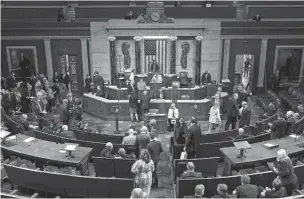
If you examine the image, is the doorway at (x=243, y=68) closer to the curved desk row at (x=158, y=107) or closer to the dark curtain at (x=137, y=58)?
the dark curtain at (x=137, y=58)

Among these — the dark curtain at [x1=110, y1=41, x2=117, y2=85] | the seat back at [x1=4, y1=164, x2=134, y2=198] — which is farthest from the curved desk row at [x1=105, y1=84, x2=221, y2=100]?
the seat back at [x1=4, y1=164, x2=134, y2=198]

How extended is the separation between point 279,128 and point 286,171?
2.98 m

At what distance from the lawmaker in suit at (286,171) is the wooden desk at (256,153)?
132 centimetres

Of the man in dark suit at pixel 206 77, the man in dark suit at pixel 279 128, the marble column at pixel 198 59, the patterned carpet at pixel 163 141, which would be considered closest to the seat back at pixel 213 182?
the patterned carpet at pixel 163 141

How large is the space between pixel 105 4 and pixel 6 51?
18.2 feet

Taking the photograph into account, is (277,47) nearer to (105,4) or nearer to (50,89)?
(105,4)

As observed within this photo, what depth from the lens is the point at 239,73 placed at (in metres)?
21.0

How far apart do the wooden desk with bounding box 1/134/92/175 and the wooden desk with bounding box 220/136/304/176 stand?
336cm

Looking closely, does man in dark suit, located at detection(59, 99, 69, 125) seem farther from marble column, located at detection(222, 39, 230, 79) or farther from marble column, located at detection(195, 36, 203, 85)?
marble column, located at detection(222, 39, 230, 79)

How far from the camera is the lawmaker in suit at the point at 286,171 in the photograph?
6.82 meters

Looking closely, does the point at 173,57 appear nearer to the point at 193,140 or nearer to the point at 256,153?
the point at 193,140

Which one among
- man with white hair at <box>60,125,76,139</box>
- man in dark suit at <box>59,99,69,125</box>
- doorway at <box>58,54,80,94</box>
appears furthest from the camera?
doorway at <box>58,54,80,94</box>

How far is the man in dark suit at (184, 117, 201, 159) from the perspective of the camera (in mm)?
9078

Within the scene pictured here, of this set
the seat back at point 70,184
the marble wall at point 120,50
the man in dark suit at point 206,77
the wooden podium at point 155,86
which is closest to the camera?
the seat back at point 70,184
